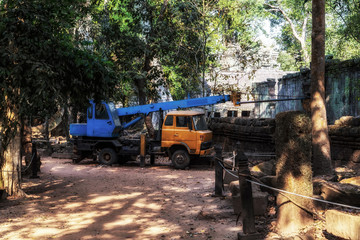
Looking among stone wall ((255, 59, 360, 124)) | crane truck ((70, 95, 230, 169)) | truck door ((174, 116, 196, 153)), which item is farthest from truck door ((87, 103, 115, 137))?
stone wall ((255, 59, 360, 124))

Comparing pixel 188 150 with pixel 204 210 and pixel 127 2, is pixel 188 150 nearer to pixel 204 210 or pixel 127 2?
pixel 204 210

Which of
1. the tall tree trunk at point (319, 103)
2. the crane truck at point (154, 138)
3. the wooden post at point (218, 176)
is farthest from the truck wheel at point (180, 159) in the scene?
the tall tree trunk at point (319, 103)

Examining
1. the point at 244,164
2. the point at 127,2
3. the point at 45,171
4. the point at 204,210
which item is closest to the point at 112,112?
the point at 45,171

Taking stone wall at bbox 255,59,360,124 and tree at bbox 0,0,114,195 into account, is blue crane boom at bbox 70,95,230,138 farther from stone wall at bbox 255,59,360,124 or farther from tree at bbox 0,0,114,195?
tree at bbox 0,0,114,195

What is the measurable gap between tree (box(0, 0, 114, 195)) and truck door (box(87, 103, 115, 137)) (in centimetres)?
673

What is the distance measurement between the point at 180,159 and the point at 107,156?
12.2 feet

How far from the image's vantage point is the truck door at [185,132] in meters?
15.6

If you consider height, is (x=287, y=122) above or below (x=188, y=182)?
above

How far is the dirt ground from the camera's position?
22.4ft

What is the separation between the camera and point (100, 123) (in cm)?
1733

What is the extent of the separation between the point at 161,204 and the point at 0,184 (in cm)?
400

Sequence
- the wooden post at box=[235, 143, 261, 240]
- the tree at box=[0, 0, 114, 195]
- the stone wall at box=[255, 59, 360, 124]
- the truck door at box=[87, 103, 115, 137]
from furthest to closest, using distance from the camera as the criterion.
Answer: the truck door at box=[87, 103, 115, 137], the stone wall at box=[255, 59, 360, 124], the tree at box=[0, 0, 114, 195], the wooden post at box=[235, 143, 261, 240]

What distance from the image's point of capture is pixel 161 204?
362 inches

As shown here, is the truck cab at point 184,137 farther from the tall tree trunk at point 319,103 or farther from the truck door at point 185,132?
the tall tree trunk at point 319,103
